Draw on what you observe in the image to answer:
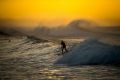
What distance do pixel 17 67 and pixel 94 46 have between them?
845 centimetres

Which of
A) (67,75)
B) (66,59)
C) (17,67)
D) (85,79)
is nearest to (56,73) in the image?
(67,75)

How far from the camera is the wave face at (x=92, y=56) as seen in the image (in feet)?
80.1

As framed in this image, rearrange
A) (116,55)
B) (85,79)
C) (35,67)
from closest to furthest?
1. (85,79)
2. (35,67)
3. (116,55)

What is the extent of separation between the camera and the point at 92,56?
25375 millimetres

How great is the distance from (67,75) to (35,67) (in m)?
4.54

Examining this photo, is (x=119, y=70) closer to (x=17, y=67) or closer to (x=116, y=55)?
(x=116, y=55)

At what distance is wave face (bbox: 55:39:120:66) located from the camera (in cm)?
2442

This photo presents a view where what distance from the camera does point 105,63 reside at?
23938 millimetres

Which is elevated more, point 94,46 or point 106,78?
point 94,46

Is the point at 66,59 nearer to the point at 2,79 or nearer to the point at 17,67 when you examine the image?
the point at 17,67

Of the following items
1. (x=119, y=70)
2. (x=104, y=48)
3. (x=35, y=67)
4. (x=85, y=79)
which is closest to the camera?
(x=85, y=79)

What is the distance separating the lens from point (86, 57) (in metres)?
25.4

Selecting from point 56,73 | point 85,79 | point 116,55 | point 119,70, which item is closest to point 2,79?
point 56,73

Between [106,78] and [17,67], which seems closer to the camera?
[106,78]
